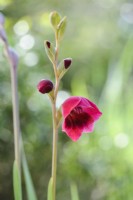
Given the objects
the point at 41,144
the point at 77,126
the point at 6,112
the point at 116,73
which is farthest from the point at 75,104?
the point at 116,73

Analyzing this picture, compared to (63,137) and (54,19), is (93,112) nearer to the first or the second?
(54,19)

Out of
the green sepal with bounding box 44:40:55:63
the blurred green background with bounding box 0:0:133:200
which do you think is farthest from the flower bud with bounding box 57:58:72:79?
the blurred green background with bounding box 0:0:133:200

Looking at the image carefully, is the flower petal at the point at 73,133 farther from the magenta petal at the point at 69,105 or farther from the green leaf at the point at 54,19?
the green leaf at the point at 54,19

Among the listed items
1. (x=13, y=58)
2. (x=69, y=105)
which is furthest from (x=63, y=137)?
(x=69, y=105)

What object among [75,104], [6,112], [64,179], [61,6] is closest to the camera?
[75,104]

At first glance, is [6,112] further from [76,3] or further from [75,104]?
[76,3]

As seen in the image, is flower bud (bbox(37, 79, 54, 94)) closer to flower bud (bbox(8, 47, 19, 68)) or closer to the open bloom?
the open bloom

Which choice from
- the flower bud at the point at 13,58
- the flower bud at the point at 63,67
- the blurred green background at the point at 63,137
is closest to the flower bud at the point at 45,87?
the flower bud at the point at 63,67

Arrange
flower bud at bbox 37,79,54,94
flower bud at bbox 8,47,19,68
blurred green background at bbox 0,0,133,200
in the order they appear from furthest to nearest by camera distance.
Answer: blurred green background at bbox 0,0,133,200 → flower bud at bbox 8,47,19,68 → flower bud at bbox 37,79,54,94
